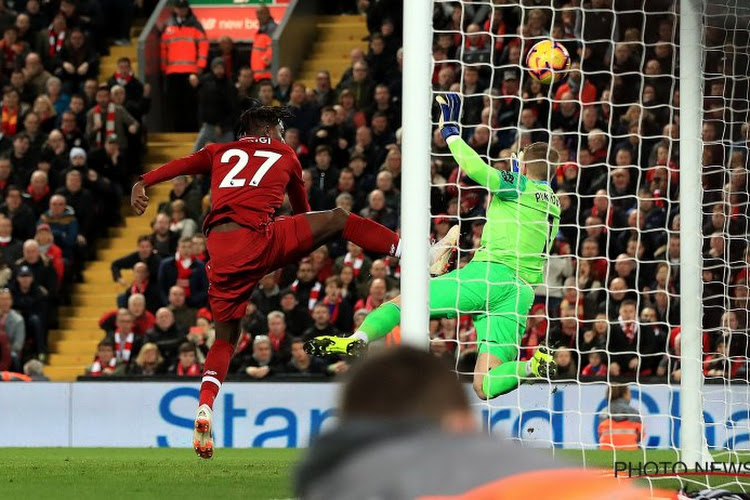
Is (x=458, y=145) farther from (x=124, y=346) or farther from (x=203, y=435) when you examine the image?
(x=124, y=346)

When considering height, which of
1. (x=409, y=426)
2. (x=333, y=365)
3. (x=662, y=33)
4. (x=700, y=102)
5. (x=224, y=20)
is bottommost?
(x=333, y=365)

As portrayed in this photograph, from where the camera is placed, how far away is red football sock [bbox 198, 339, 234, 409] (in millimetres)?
8172

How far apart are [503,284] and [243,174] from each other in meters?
1.73

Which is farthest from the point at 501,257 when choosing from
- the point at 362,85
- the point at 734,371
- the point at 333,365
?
the point at 362,85

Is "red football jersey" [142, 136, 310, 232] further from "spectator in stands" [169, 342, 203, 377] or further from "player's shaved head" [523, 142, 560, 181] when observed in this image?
"spectator in stands" [169, 342, 203, 377]

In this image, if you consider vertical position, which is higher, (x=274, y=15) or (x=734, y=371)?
(x=274, y=15)

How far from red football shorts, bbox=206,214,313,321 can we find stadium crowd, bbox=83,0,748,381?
274 cm

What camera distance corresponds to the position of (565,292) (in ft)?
42.5

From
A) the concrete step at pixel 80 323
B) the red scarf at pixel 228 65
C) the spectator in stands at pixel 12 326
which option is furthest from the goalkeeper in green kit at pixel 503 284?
the red scarf at pixel 228 65

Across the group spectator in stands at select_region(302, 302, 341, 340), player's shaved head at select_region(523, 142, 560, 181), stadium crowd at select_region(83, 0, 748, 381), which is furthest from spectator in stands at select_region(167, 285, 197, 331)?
player's shaved head at select_region(523, 142, 560, 181)

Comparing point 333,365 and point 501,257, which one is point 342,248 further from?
point 501,257

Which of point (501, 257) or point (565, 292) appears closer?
point (501, 257)

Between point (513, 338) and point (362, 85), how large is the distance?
27.5ft

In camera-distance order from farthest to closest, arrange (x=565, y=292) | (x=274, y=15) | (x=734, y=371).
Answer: (x=274, y=15)
(x=565, y=292)
(x=734, y=371)
